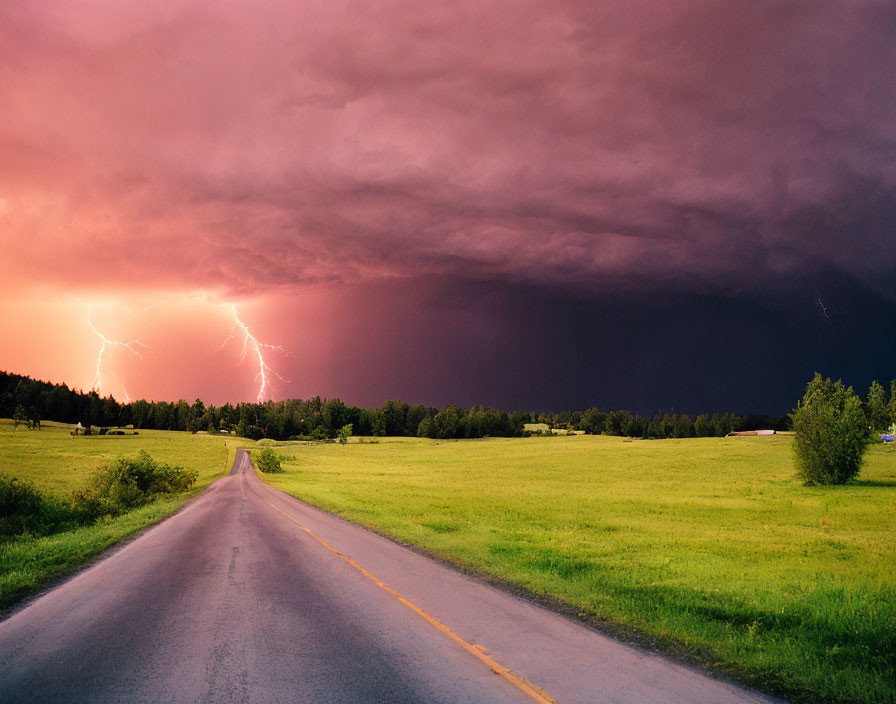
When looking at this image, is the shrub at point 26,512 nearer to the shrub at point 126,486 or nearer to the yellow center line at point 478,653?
the shrub at point 126,486

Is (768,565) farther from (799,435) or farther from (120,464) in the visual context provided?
(120,464)

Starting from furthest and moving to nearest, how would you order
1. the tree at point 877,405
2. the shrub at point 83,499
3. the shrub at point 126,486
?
the tree at point 877,405, the shrub at point 126,486, the shrub at point 83,499

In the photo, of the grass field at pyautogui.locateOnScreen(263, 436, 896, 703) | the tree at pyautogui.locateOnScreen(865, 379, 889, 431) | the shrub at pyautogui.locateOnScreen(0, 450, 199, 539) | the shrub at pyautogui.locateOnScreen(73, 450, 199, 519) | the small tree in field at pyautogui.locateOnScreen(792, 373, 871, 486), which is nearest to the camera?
the grass field at pyautogui.locateOnScreen(263, 436, 896, 703)

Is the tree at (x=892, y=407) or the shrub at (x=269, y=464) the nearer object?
the shrub at (x=269, y=464)

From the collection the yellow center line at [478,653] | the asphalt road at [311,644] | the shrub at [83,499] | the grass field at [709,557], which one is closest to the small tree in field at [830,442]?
the grass field at [709,557]

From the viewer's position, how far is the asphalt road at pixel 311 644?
6586 millimetres

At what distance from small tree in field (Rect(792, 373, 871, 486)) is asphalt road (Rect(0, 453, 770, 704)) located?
1636 inches

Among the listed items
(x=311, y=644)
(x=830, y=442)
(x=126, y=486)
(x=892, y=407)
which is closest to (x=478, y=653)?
(x=311, y=644)

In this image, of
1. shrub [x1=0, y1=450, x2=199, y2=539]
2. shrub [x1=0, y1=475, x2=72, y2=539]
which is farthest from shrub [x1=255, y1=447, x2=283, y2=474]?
shrub [x1=0, y1=475, x2=72, y2=539]

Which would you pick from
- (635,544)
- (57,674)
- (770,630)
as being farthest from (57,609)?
(635,544)

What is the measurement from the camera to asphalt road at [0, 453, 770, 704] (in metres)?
6.59

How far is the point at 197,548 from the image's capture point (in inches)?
669

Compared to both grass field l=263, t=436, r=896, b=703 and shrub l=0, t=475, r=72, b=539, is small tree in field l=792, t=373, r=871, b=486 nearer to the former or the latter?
grass field l=263, t=436, r=896, b=703

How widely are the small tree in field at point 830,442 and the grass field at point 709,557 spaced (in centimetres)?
207
